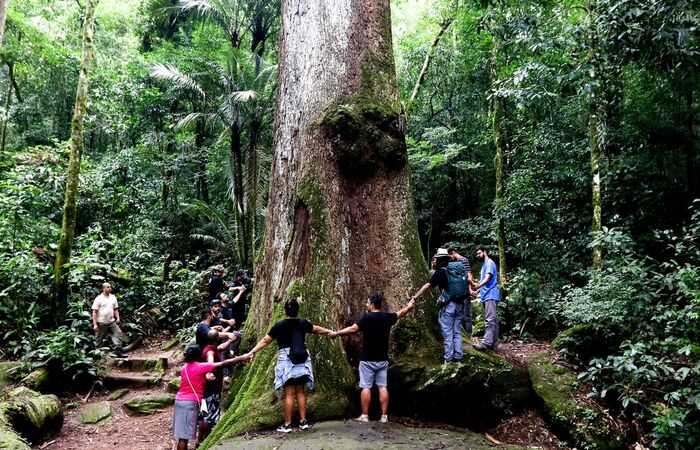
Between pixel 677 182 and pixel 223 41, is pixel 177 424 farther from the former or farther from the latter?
pixel 223 41

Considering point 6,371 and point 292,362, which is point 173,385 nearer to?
point 6,371

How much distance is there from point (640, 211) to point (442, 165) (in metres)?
7.54

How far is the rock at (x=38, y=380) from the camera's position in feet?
26.6

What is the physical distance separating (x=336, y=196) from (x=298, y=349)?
2021 mm

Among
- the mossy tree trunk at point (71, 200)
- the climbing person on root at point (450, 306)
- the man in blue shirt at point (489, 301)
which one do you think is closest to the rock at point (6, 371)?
the mossy tree trunk at point (71, 200)

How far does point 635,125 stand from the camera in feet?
36.6

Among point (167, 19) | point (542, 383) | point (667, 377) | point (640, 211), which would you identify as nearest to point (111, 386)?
point (542, 383)

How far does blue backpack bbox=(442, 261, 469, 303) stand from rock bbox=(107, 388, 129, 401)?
6.63 meters

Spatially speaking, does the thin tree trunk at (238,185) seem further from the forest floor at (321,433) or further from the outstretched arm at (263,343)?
the outstretched arm at (263,343)

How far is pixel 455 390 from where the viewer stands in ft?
18.2

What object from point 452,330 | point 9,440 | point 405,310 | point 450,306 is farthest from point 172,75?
point 452,330

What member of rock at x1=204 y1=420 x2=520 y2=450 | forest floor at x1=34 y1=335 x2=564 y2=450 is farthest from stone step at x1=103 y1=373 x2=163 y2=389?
rock at x1=204 y1=420 x2=520 y2=450

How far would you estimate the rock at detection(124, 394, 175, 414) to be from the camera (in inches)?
317

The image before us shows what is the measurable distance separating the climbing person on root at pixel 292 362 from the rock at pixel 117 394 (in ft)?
17.7
